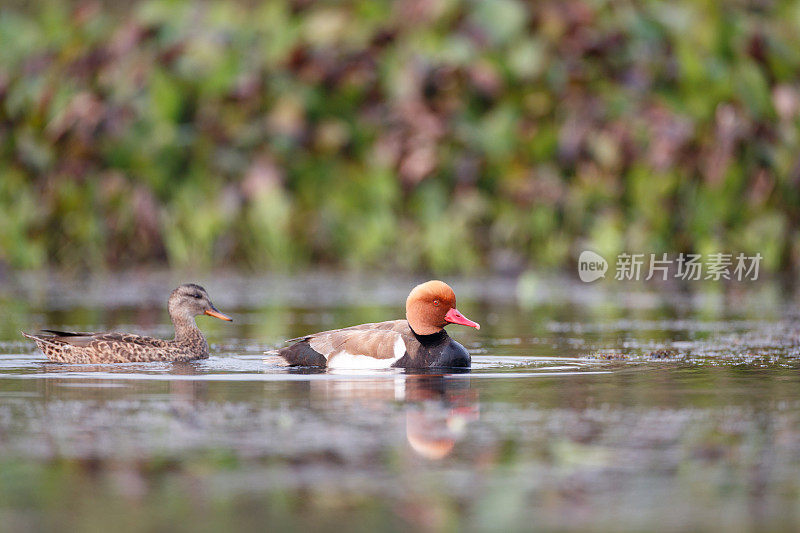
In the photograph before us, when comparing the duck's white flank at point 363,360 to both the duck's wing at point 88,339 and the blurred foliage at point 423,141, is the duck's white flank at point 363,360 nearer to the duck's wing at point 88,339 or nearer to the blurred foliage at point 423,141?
the duck's wing at point 88,339

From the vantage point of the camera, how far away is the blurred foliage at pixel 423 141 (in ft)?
52.1

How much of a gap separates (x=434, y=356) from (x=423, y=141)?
8.18 meters

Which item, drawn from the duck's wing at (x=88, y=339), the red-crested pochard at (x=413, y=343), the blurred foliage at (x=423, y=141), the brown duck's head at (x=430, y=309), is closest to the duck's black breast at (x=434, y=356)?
the red-crested pochard at (x=413, y=343)

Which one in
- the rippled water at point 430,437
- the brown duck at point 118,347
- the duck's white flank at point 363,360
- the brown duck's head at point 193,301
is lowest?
the rippled water at point 430,437

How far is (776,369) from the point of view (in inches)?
328

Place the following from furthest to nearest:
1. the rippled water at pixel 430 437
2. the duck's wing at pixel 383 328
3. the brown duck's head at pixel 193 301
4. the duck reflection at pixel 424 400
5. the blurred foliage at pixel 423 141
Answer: the blurred foliage at pixel 423 141 → the brown duck's head at pixel 193 301 → the duck's wing at pixel 383 328 → the duck reflection at pixel 424 400 → the rippled water at pixel 430 437

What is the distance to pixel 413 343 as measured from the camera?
8555mm

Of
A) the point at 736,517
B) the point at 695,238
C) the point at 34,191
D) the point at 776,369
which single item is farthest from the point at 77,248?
the point at 736,517

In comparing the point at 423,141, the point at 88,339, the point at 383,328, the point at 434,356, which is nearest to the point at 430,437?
the point at 434,356

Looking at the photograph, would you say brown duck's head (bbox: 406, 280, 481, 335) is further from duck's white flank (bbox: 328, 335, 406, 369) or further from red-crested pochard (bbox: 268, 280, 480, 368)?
duck's white flank (bbox: 328, 335, 406, 369)

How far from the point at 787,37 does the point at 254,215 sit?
20.5 feet

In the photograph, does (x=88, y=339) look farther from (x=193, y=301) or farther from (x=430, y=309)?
(x=430, y=309)

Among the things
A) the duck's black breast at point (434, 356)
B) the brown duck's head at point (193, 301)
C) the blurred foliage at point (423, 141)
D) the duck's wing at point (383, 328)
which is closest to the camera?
the duck's black breast at point (434, 356)

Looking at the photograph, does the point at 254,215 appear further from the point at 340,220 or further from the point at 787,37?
the point at 787,37
